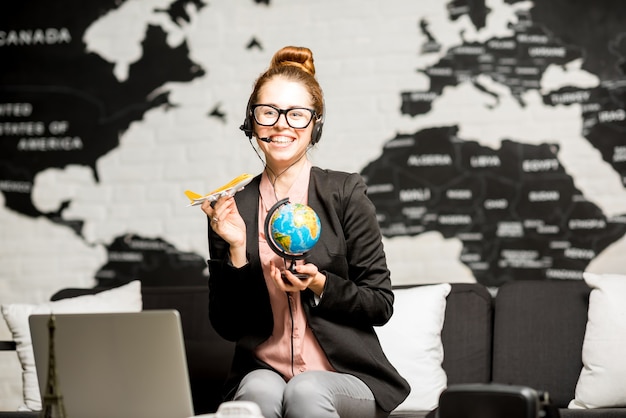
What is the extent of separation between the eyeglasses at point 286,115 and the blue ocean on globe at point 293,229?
0.31 m

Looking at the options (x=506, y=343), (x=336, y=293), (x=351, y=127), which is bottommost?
(x=506, y=343)

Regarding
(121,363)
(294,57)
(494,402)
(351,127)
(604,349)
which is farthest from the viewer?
(351,127)

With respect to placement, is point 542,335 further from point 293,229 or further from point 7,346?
point 7,346

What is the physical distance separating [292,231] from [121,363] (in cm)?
51

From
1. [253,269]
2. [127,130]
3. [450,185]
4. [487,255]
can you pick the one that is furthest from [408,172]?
[253,269]

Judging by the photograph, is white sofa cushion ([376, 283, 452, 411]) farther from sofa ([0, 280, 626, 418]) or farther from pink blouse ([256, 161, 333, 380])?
pink blouse ([256, 161, 333, 380])

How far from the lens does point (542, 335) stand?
3.26 metres

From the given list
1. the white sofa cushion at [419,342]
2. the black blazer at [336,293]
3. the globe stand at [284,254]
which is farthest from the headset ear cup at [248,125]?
the white sofa cushion at [419,342]

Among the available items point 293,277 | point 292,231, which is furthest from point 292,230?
point 293,277

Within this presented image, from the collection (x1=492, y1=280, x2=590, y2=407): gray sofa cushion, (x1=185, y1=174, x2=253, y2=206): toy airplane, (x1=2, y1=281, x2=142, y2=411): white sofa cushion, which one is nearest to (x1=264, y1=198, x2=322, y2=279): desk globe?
(x1=185, y1=174, x2=253, y2=206): toy airplane

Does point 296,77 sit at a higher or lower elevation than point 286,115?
higher

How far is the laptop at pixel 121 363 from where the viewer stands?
6.49ft

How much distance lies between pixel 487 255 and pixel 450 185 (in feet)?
1.15

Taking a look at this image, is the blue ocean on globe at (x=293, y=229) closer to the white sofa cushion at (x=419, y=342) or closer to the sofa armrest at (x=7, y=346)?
the white sofa cushion at (x=419, y=342)
